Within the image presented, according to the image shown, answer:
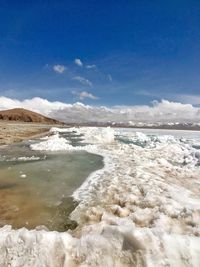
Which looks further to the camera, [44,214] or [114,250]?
[44,214]

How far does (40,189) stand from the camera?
10.5 m

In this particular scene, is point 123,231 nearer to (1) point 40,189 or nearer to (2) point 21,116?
(1) point 40,189

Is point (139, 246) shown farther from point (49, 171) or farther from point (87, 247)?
point (49, 171)

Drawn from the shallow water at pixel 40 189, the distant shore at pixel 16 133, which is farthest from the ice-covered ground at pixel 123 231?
the distant shore at pixel 16 133

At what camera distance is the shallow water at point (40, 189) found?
289 inches

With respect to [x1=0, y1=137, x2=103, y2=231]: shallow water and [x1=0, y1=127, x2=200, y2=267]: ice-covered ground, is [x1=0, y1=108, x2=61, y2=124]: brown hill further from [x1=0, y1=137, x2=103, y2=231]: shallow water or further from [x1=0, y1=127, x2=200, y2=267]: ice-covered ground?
[x1=0, y1=127, x2=200, y2=267]: ice-covered ground

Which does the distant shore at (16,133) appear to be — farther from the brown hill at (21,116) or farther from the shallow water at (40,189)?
the brown hill at (21,116)

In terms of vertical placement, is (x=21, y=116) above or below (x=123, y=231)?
above

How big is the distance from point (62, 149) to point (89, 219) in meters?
16.8

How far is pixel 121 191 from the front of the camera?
9930 mm

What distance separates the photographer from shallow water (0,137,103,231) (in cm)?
734

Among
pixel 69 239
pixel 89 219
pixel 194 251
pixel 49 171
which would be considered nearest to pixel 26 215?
pixel 89 219

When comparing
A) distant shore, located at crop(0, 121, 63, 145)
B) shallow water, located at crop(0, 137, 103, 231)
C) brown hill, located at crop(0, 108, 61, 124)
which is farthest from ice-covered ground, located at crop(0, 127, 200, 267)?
brown hill, located at crop(0, 108, 61, 124)

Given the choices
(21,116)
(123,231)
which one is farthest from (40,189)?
(21,116)
